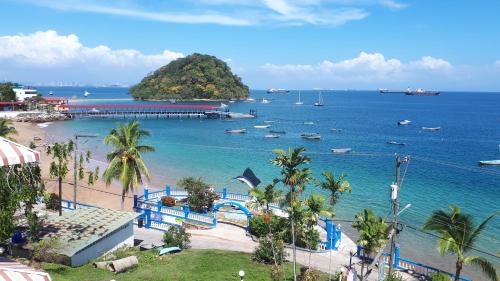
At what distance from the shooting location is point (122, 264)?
21766 millimetres

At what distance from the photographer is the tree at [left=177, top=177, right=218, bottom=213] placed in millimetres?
35219

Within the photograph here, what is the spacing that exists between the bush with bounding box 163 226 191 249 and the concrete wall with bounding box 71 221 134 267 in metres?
2.53

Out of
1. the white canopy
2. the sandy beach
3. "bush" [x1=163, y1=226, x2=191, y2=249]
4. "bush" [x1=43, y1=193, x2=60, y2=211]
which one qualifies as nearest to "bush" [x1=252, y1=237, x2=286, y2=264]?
"bush" [x1=163, y1=226, x2=191, y2=249]

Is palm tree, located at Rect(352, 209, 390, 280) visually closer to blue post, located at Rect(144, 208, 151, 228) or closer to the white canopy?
the white canopy

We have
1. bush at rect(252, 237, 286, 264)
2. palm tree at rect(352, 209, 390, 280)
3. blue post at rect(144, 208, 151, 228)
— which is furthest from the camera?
blue post at rect(144, 208, 151, 228)

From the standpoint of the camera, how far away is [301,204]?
24312 mm

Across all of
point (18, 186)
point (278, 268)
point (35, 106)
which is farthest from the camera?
point (35, 106)

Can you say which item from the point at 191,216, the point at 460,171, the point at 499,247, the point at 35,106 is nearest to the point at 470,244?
the point at 499,247

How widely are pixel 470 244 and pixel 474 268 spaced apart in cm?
1022

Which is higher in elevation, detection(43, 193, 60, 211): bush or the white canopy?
the white canopy

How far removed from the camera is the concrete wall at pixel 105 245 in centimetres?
2253

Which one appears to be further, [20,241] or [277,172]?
[277,172]

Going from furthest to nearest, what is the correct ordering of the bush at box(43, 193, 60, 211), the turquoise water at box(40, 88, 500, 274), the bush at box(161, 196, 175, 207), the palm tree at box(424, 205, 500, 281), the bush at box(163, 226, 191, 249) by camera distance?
the turquoise water at box(40, 88, 500, 274) < the bush at box(161, 196, 175, 207) < the bush at box(43, 193, 60, 211) < the bush at box(163, 226, 191, 249) < the palm tree at box(424, 205, 500, 281)

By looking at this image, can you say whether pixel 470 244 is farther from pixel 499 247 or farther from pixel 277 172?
pixel 277 172
